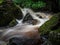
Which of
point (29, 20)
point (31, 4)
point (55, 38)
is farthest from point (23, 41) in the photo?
point (31, 4)

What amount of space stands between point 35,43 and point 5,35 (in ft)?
6.88

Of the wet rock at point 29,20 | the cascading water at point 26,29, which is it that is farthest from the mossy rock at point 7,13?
the wet rock at point 29,20

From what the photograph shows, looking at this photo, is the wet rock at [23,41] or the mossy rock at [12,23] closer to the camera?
the wet rock at [23,41]

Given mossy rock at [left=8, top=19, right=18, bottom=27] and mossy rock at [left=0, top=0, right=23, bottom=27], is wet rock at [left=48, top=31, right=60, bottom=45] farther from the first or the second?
mossy rock at [left=0, top=0, right=23, bottom=27]

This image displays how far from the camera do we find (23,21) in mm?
10969

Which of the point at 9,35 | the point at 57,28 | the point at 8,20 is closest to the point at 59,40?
the point at 57,28

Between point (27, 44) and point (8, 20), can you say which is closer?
point (27, 44)

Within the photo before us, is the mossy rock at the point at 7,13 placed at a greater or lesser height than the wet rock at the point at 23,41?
greater

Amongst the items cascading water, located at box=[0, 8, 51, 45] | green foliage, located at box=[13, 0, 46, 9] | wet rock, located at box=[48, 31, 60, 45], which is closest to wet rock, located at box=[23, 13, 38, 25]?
cascading water, located at box=[0, 8, 51, 45]

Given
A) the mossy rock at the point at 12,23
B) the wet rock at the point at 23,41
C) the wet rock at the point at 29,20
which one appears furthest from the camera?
the wet rock at the point at 29,20

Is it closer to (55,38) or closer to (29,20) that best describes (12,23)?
(29,20)

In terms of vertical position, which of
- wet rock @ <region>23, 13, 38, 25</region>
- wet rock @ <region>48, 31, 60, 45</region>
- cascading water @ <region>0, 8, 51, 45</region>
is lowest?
cascading water @ <region>0, 8, 51, 45</region>

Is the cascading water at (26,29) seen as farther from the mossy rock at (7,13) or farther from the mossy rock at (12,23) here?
the mossy rock at (7,13)

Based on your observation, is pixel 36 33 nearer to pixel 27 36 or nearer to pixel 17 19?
pixel 27 36
